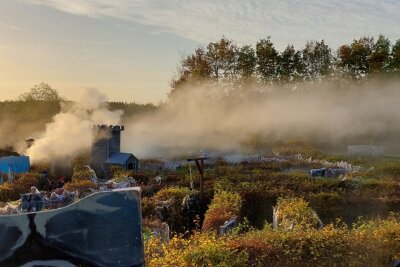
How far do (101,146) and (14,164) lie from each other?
5.30 meters

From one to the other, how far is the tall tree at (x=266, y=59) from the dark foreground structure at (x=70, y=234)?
46161mm

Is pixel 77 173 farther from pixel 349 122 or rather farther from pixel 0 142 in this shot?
pixel 349 122

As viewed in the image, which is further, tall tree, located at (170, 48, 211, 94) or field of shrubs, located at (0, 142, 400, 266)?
tall tree, located at (170, 48, 211, 94)

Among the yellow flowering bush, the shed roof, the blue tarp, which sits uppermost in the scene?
the yellow flowering bush

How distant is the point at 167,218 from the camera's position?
1733cm

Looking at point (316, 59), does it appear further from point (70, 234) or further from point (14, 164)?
point (70, 234)

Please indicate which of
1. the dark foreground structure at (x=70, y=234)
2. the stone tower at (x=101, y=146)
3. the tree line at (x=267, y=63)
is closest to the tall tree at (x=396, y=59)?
the tree line at (x=267, y=63)

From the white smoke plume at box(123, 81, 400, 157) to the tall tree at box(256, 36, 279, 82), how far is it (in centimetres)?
180

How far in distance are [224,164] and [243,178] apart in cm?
660

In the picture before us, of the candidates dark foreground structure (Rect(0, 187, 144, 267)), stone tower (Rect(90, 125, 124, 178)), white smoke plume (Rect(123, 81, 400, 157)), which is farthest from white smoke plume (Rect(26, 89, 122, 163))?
dark foreground structure (Rect(0, 187, 144, 267))

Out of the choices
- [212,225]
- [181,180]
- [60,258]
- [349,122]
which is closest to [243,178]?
[181,180]

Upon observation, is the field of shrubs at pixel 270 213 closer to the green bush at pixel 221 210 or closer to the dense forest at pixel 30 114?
the green bush at pixel 221 210

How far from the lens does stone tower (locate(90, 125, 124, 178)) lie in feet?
95.0

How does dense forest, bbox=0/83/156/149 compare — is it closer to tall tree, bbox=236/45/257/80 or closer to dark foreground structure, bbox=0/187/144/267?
tall tree, bbox=236/45/257/80
